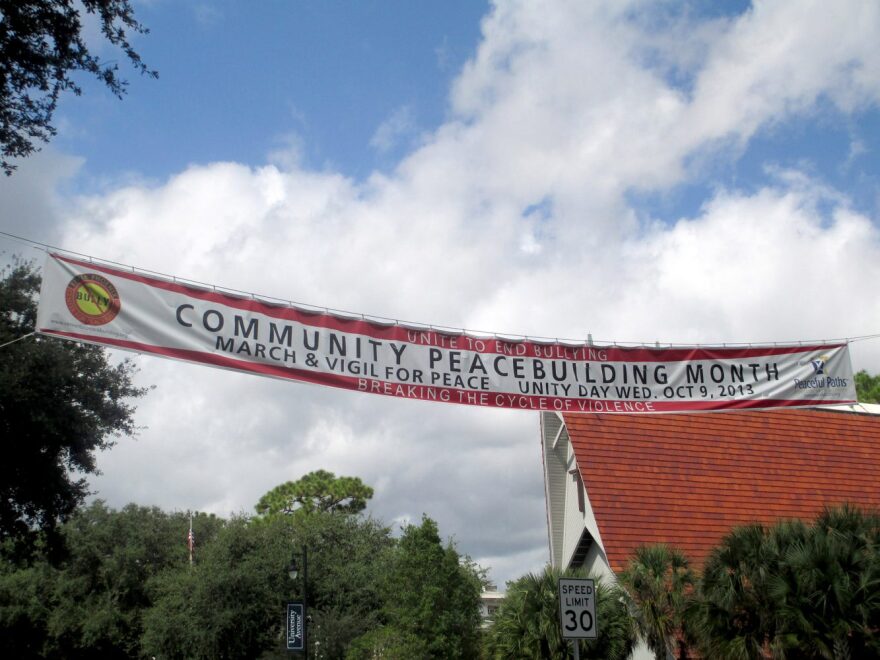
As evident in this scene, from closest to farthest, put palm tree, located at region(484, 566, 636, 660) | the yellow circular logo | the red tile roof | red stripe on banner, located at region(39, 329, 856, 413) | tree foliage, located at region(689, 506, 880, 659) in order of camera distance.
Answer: the yellow circular logo → red stripe on banner, located at region(39, 329, 856, 413) → tree foliage, located at region(689, 506, 880, 659) → palm tree, located at region(484, 566, 636, 660) → the red tile roof

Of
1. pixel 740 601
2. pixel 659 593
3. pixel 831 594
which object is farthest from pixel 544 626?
pixel 831 594

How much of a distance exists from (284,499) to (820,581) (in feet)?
172

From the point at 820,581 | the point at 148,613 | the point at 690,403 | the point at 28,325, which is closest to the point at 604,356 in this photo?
the point at 690,403

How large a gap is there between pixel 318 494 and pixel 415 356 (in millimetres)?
55640

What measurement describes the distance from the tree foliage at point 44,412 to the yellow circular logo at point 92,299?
31.5ft

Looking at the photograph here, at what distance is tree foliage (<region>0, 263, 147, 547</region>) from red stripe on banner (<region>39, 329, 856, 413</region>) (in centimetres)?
973

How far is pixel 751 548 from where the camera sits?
58.5 ft

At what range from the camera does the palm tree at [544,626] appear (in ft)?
62.0

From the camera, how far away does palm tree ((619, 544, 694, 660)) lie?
62.7ft

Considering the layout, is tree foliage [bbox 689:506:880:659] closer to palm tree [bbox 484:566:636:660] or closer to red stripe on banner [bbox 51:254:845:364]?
palm tree [bbox 484:566:636:660]

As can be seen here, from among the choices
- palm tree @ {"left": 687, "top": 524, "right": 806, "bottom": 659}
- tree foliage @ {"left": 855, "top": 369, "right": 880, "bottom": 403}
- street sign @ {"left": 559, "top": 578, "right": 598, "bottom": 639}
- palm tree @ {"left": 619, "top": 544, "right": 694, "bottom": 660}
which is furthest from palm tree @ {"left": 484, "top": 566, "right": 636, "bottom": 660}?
→ tree foliage @ {"left": 855, "top": 369, "right": 880, "bottom": 403}

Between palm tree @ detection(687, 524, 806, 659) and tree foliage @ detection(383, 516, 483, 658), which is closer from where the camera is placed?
palm tree @ detection(687, 524, 806, 659)

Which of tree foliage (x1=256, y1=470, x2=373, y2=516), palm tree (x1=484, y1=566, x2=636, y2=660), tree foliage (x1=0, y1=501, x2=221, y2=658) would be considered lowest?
palm tree (x1=484, y1=566, x2=636, y2=660)

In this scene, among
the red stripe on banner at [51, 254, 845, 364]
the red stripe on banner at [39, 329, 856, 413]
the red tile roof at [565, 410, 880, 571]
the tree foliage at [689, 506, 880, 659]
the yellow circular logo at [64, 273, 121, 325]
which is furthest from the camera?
the red tile roof at [565, 410, 880, 571]
